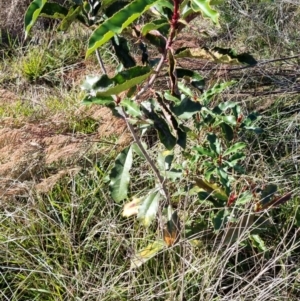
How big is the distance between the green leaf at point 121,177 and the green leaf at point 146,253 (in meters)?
0.28

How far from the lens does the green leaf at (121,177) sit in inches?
67.7

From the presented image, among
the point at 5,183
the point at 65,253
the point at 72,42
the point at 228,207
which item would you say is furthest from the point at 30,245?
the point at 72,42

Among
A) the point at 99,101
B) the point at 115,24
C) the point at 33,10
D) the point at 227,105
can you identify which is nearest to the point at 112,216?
the point at 227,105

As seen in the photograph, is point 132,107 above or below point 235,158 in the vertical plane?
above

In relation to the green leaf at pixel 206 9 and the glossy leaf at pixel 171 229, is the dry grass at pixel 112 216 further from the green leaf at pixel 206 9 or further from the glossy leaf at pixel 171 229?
the green leaf at pixel 206 9

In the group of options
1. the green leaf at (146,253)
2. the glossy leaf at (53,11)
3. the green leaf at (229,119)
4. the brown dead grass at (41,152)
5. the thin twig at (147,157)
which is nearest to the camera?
the glossy leaf at (53,11)

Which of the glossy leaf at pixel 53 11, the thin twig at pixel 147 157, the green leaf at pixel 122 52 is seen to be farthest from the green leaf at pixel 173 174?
the glossy leaf at pixel 53 11

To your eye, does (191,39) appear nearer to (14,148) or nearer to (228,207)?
(14,148)

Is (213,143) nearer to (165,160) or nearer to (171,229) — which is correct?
(165,160)

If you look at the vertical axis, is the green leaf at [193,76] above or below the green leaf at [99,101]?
below

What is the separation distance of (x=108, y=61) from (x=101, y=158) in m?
1.10

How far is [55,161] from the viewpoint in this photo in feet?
8.26

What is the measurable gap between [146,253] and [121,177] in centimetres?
35

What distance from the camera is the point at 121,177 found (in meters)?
1.73
